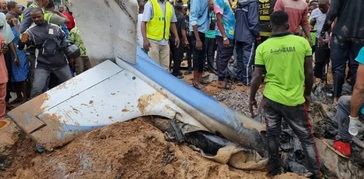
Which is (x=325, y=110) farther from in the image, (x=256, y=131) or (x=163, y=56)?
(x=163, y=56)

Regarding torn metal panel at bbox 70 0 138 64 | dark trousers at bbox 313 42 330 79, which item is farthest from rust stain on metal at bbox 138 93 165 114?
dark trousers at bbox 313 42 330 79

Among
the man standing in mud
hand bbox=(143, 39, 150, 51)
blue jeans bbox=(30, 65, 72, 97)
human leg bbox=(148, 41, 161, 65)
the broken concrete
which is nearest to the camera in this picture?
the broken concrete

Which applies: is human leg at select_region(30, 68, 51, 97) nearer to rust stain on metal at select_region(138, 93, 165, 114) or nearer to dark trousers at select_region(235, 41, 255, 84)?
rust stain on metal at select_region(138, 93, 165, 114)

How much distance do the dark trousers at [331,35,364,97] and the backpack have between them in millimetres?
3574

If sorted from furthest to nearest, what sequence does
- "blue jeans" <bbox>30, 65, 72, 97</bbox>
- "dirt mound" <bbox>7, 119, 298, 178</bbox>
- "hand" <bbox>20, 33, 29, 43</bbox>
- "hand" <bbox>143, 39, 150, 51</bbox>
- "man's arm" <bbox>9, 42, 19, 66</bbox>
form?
1. "hand" <bbox>143, 39, 150, 51</bbox>
2. "man's arm" <bbox>9, 42, 19, 66</bbox>
3. "blue jeans" <bbox>30, 65, 72, 97</bbox>
4. "hand" <bbox>20, 33, 29, 43</bbox>
5. "dirt mound" <bbox>7, 119, 298, 178</bbox>

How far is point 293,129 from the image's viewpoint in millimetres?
4637

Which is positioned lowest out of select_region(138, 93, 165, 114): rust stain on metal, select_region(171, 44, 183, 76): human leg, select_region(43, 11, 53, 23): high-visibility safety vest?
select_region(171, 44, 183, 76): human leg

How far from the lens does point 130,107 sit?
4578 mm

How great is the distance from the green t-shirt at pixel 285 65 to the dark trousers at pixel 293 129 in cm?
11

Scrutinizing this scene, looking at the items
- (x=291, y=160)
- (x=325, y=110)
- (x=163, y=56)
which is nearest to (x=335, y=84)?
(x=325, y=110)

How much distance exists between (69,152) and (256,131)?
6.20ft

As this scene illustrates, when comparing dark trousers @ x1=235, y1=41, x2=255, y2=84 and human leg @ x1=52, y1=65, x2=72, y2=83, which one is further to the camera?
dark trousers @ x1=235, y1=41, x2=255, y2=84

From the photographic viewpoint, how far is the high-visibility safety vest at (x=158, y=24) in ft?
24.0

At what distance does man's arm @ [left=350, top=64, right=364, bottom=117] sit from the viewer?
14.6ft
